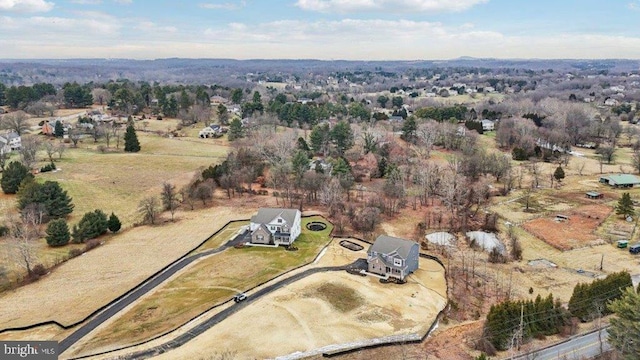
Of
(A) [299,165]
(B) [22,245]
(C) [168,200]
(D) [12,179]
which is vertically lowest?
(C) [168,200]

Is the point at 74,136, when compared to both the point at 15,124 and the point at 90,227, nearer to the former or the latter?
the point at 15,124

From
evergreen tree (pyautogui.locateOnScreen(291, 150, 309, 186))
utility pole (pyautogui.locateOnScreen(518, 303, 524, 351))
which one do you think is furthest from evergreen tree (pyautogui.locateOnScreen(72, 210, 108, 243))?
utility pole (pyautogui.locateOnScreen(518, 303, 524, 351))

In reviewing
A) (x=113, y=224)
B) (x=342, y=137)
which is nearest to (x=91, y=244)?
(x=113, y=224)

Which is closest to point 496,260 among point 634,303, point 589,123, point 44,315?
point 634,303

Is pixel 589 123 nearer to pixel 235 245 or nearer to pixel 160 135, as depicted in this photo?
pixel 235 245

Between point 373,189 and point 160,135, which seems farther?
point 160,135

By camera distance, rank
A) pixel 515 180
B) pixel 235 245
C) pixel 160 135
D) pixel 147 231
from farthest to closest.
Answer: pixel 160 135 < pixel 515 180 < pixel 147 231 < pixel 235 245

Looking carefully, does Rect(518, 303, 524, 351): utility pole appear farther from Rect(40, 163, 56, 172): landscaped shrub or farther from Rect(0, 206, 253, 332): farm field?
Rect(40, 163, 56, 172): landscaped shrub
